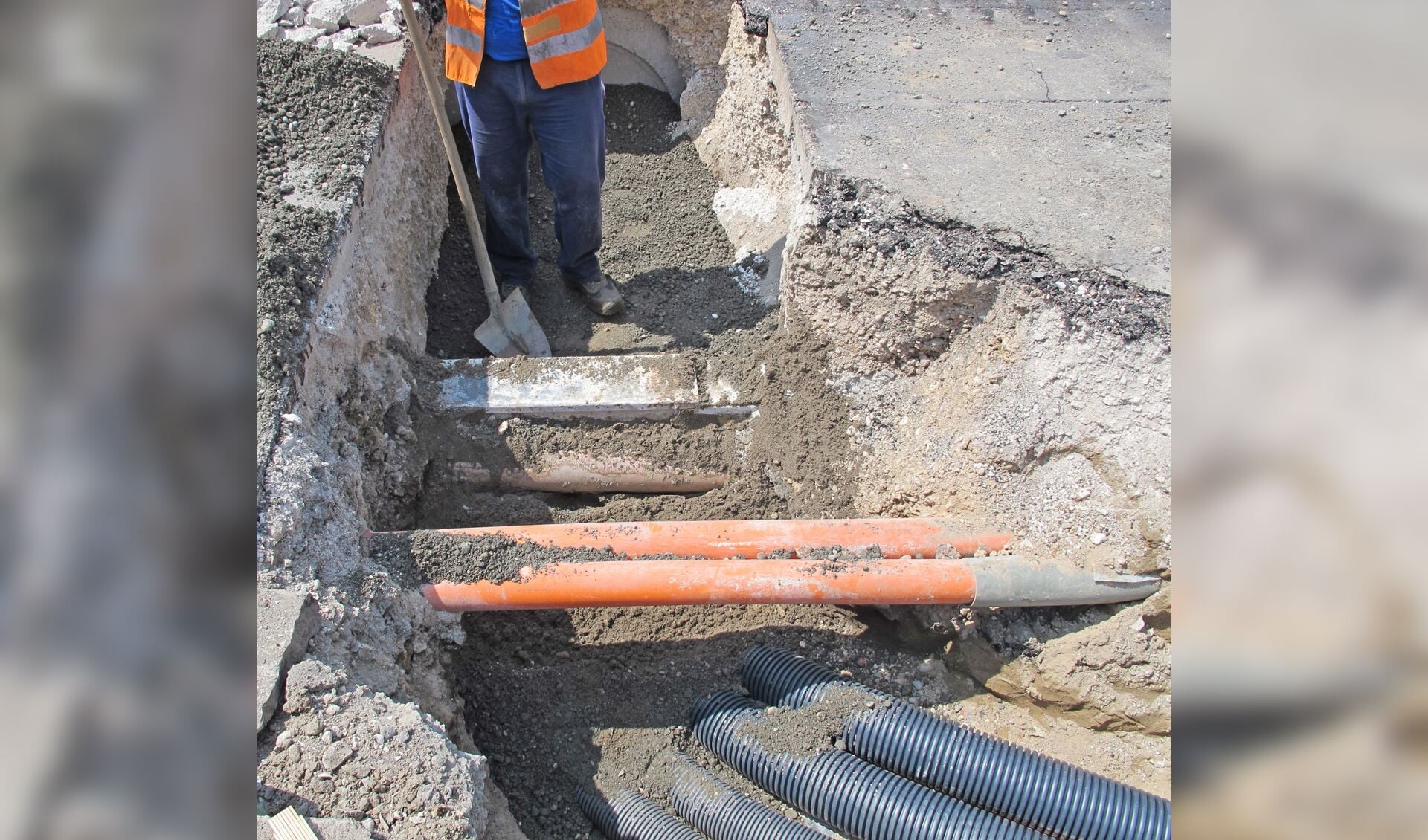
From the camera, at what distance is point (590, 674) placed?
9.48 feet

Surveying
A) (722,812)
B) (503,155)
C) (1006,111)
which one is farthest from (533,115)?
(722,812)

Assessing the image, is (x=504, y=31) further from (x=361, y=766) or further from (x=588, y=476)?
(x=361, y=766)

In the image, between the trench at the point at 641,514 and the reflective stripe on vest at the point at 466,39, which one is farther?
the reflective stripe on vest at the point at 466,39

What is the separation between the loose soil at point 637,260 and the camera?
158 inches

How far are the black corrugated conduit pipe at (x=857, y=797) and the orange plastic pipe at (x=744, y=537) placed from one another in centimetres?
52

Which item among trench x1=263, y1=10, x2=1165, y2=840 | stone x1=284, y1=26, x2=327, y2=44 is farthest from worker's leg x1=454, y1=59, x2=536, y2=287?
stone x1=284, y1=26, x2=327, y2=44

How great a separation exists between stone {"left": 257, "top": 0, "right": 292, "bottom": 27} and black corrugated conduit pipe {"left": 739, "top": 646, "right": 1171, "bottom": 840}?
11.5ft

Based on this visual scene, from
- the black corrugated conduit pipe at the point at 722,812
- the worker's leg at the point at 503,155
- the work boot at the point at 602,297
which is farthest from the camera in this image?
the work boot at the point at 602,297

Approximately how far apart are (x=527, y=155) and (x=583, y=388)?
4.14 ft

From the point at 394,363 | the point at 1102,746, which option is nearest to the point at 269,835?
the point at 394,363

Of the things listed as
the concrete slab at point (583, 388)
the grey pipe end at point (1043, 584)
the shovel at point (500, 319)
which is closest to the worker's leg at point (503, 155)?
the shovel at point (500, 319)

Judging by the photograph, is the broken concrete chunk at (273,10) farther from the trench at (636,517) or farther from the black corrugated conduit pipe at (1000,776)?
the black corrugated conduit pipe at (1000,776)
